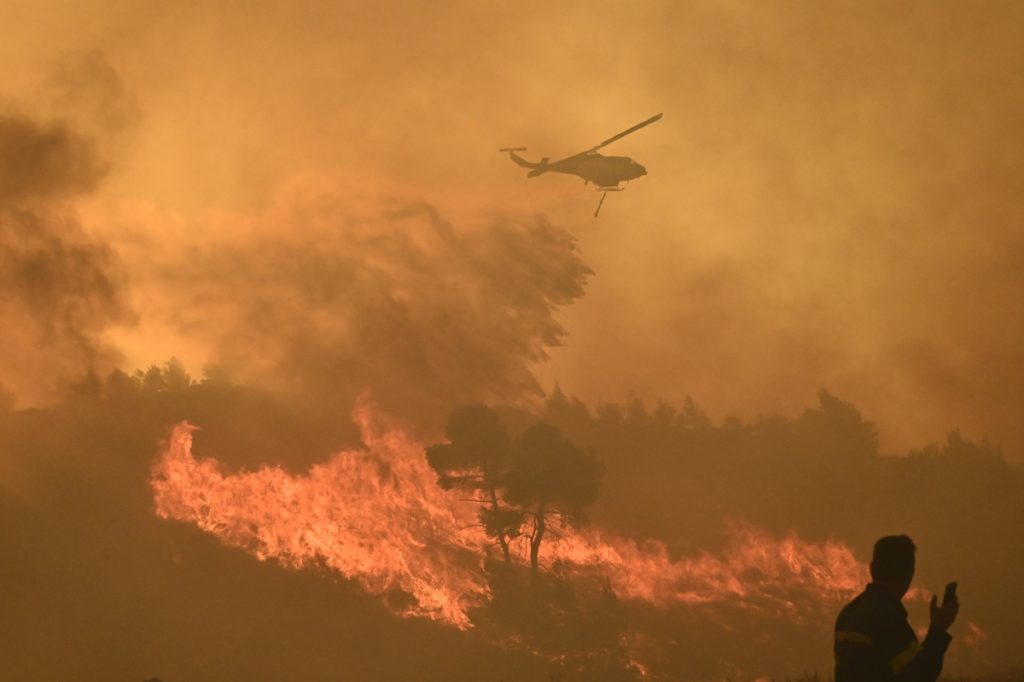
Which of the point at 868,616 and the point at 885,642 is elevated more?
the point at 868,616

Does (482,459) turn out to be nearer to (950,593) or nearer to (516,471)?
(516,471)

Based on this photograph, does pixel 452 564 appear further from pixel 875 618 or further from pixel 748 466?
pixel 875 618

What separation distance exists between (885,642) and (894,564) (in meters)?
0.80

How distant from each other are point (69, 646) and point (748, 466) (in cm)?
7264

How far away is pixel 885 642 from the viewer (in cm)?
766

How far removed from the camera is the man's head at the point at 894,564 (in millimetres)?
8109

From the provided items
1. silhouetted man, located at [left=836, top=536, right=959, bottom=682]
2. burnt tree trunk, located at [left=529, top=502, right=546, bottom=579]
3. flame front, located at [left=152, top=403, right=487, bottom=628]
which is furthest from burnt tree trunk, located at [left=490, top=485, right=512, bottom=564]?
silhouetted man, located at [left=836, top=536, right=959, bottom=682]

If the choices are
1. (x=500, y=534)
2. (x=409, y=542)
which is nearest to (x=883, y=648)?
(x=500, y=534)

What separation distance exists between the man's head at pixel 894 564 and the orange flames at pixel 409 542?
69721 millimetres

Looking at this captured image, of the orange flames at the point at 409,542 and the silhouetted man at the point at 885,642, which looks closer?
the silhouetted man at the point at 885,642

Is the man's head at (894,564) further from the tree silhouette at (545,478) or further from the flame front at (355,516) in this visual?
the flame front at (355,516)

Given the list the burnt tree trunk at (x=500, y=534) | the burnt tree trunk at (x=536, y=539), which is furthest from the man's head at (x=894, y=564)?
the burnt tree trunk at (x=500, y=534)

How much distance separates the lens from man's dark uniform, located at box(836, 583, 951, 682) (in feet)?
25.0

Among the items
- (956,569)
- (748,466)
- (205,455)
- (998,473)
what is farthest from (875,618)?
(998,473)
